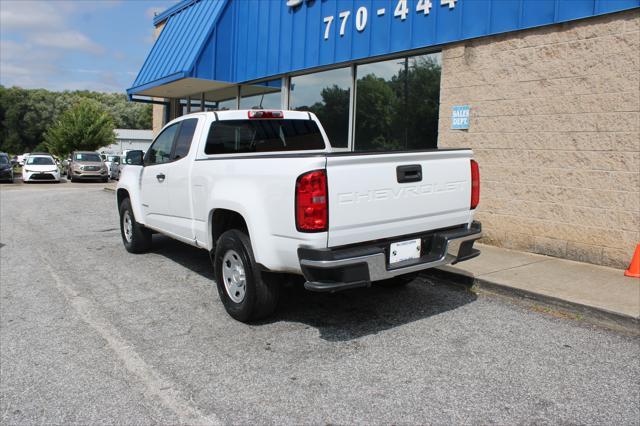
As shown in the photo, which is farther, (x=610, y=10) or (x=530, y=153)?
(x=530, y=153)

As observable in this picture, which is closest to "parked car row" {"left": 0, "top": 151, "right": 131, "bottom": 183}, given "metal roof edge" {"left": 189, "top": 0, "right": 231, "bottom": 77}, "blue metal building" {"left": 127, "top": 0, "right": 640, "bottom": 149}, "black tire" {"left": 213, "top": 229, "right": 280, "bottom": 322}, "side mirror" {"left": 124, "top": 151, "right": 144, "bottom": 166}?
"blue metal building" {"left": 127, "top": 0, "right": 640, "bottom": 149}

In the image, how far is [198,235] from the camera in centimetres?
535

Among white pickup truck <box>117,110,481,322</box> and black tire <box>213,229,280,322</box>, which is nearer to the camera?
white pickup truck <box>117,110,481,322</box>

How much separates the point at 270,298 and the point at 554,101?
15.7 feet

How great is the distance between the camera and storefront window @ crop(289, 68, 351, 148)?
10.5m

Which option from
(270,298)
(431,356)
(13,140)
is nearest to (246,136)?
(270,298)

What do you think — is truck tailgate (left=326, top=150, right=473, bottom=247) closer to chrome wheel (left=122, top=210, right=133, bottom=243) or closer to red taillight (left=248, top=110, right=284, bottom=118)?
red taillight (left=248, top=110, right=284, bottom=118)

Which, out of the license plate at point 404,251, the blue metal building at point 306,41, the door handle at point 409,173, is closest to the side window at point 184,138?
the door handle at point 409,173

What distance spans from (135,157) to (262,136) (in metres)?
2.06

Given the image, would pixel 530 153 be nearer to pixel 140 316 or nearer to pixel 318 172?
pixel 318 172

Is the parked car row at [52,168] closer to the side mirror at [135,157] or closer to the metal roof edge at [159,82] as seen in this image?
the metal roof edge at [159,82]

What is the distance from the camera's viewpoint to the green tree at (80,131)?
46156mm

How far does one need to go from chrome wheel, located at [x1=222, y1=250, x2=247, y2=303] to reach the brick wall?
4487mm

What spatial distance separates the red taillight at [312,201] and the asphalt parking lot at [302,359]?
101 centimetres
